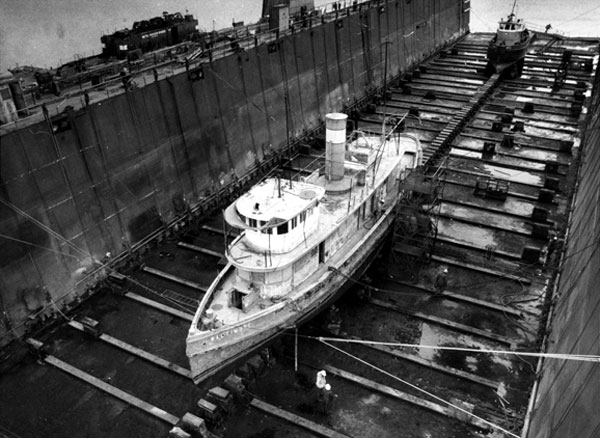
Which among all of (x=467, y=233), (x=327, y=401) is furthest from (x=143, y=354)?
(x=467, y=233)

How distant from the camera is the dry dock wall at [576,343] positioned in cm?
873

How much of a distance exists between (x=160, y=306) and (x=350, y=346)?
21.2ft

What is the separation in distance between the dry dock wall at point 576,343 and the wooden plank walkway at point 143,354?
9.26m

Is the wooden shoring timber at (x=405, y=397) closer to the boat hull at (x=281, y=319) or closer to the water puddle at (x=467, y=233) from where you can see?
the boat hull at (x=281, y=319)

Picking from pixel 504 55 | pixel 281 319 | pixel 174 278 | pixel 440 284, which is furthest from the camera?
pixel 504 55

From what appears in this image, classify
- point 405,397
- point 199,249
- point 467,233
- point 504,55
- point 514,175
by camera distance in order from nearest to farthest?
1. point 405,397
2. point 199,249
3. point 467,233
4. point 514,175
5. point 504,55

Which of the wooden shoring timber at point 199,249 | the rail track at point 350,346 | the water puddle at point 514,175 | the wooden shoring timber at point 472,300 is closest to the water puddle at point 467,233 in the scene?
the rail track at point 350,346

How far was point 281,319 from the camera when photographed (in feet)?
44.5

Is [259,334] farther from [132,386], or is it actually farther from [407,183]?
[407,183]

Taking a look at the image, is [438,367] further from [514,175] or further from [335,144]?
[514,175]

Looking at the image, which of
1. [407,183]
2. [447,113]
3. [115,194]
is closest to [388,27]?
[447,113]

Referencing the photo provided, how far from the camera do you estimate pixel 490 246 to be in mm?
19141

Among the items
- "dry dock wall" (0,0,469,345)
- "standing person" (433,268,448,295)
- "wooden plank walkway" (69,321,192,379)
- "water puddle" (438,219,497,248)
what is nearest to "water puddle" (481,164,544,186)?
"water puddle" (438,219,497,248)

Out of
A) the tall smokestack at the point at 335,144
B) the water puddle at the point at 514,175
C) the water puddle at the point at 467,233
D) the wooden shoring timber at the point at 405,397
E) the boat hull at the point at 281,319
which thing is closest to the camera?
the wooden shoring timber at the point at 405,397
